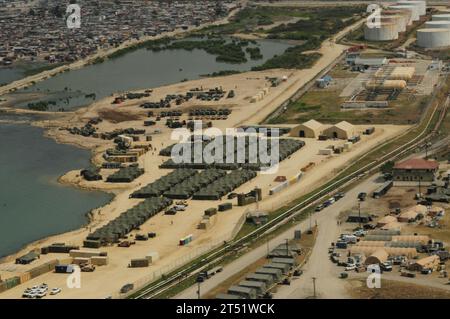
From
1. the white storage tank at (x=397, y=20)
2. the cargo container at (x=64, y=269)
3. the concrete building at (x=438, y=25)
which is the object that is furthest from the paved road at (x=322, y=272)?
the white storage tank at (x=397, y=20)

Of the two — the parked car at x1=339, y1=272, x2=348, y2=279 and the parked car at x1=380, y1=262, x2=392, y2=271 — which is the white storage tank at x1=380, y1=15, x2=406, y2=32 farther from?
the parked car at x1=339, y1=272, x2=348, y2=279

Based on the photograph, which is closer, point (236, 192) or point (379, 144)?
point (236, 192)

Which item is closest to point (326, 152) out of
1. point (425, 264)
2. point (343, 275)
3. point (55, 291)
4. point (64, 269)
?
point (64, 269)

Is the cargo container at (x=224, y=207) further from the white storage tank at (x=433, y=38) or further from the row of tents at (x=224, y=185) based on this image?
the white storage tank at (x=433, y=38)

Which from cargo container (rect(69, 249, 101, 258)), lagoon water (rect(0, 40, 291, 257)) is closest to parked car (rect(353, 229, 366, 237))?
cargo container (rect(69, 249, 101, 258))

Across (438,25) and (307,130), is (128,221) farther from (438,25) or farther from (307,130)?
(438,25)
